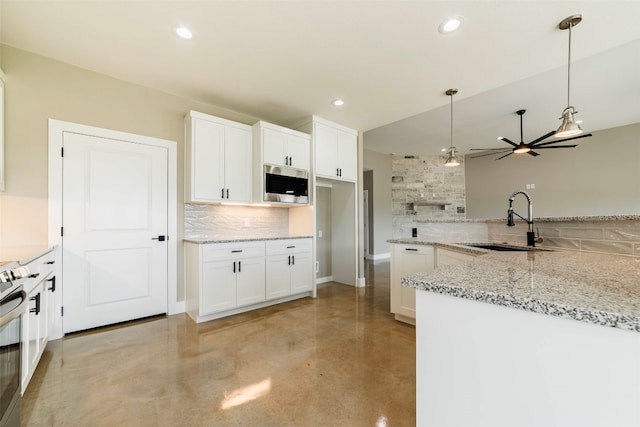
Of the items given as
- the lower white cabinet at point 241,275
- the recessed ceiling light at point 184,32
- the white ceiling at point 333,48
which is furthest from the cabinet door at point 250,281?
the recessed ceiling light at point 184,32

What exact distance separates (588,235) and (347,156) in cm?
308

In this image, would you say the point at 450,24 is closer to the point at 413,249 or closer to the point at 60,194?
the point at 413,249

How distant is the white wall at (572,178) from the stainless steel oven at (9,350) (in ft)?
29.2

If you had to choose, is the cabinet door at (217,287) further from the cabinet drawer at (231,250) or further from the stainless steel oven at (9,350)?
the stainless steel oven at (9,350)

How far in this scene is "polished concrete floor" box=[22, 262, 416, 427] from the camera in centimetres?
157

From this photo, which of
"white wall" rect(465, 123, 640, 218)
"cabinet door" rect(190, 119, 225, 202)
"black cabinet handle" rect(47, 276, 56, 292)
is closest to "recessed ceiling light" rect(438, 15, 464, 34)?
"cabinet door" rect(190, 119, 225, 202)

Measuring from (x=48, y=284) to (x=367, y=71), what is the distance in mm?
3538

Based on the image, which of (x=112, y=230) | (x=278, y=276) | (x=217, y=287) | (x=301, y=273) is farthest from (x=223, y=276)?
(x=112, y=230)

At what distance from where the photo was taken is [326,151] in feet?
13.5

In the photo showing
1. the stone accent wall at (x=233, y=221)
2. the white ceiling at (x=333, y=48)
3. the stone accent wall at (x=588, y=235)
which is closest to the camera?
the stone accent wall at (x=588, y=235)

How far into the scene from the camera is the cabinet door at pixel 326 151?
403 centimetres

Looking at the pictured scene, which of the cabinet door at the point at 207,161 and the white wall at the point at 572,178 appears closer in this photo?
the cabinet door at the point at 207,161

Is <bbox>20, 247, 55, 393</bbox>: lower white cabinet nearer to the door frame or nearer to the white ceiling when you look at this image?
the door frame

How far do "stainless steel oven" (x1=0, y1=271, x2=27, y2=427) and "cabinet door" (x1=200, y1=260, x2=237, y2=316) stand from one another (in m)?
1.59
